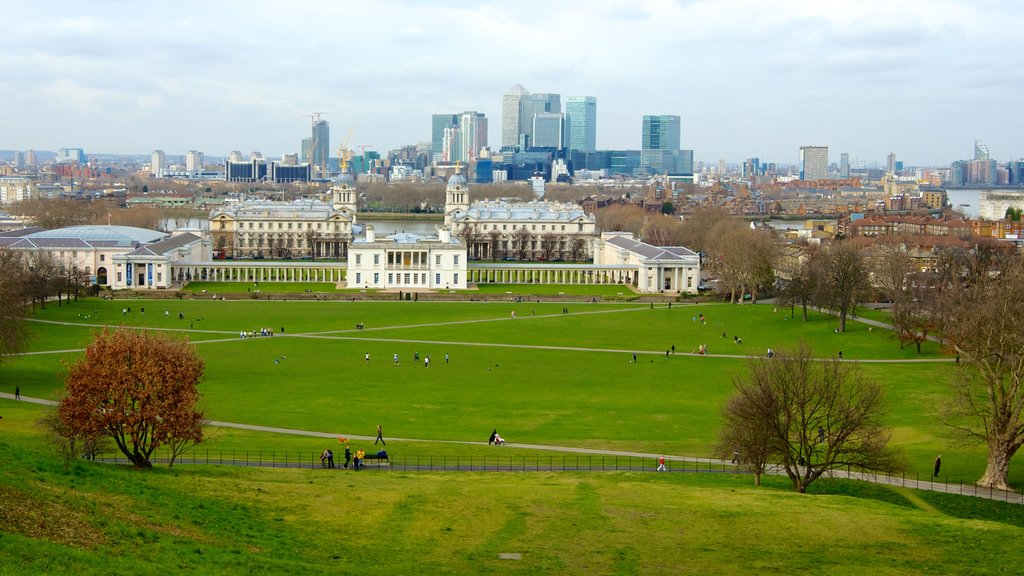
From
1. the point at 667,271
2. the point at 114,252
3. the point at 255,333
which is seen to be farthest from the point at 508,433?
the point at 114,252

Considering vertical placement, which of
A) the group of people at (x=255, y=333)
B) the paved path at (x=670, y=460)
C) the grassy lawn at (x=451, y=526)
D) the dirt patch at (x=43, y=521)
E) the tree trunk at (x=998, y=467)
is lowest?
the group of people at (x=255, y=333)

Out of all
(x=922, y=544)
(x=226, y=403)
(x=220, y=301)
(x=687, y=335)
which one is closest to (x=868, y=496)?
(x=922, y=544)

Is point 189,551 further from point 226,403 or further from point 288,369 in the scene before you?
point 288,369

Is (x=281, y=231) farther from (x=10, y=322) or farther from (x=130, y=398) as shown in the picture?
(x=130, y=398)

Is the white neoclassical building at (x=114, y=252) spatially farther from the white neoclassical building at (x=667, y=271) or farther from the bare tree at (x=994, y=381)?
the bare tree at (x=994, y=381)

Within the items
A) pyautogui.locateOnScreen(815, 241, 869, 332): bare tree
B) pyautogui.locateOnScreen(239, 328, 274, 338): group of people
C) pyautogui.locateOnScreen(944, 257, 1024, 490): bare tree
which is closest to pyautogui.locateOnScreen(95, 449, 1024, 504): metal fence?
pyautogui.locateOnScreen(944, 257, 1024, 490): bare tree

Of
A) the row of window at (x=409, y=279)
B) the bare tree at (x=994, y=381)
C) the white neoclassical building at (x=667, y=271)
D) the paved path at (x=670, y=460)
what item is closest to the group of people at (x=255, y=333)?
the paved path at (x=670, y=460)
